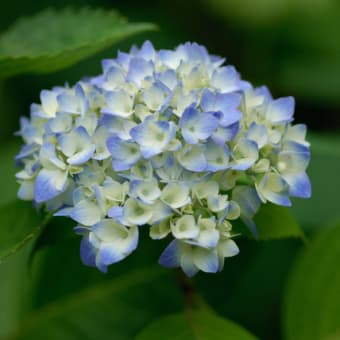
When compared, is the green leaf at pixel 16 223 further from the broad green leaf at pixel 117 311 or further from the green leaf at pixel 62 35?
the broad green leaf at pixel 117 311

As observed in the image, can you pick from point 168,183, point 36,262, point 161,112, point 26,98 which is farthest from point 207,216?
point 26,98

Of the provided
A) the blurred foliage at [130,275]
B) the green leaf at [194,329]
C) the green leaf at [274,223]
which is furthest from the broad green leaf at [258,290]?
the green leaf at [274,223]

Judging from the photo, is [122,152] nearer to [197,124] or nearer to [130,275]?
[197,124]

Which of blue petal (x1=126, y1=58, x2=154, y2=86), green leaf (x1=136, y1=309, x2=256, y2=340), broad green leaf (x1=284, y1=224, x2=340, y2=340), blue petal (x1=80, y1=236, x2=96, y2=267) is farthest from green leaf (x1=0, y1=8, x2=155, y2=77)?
broad green leaf (x1=284, y1=224, x2=340, y2=340)

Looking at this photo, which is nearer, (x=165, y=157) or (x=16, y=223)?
(x=165, y=157)

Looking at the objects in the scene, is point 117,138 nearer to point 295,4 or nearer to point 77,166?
point 77,166

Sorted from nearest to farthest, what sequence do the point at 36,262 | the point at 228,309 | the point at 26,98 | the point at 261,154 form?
the point at 261,154 → the point at 36,262 → the point at 228,309 → the point at 26,98

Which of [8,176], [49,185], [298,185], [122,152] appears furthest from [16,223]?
[8,176]
